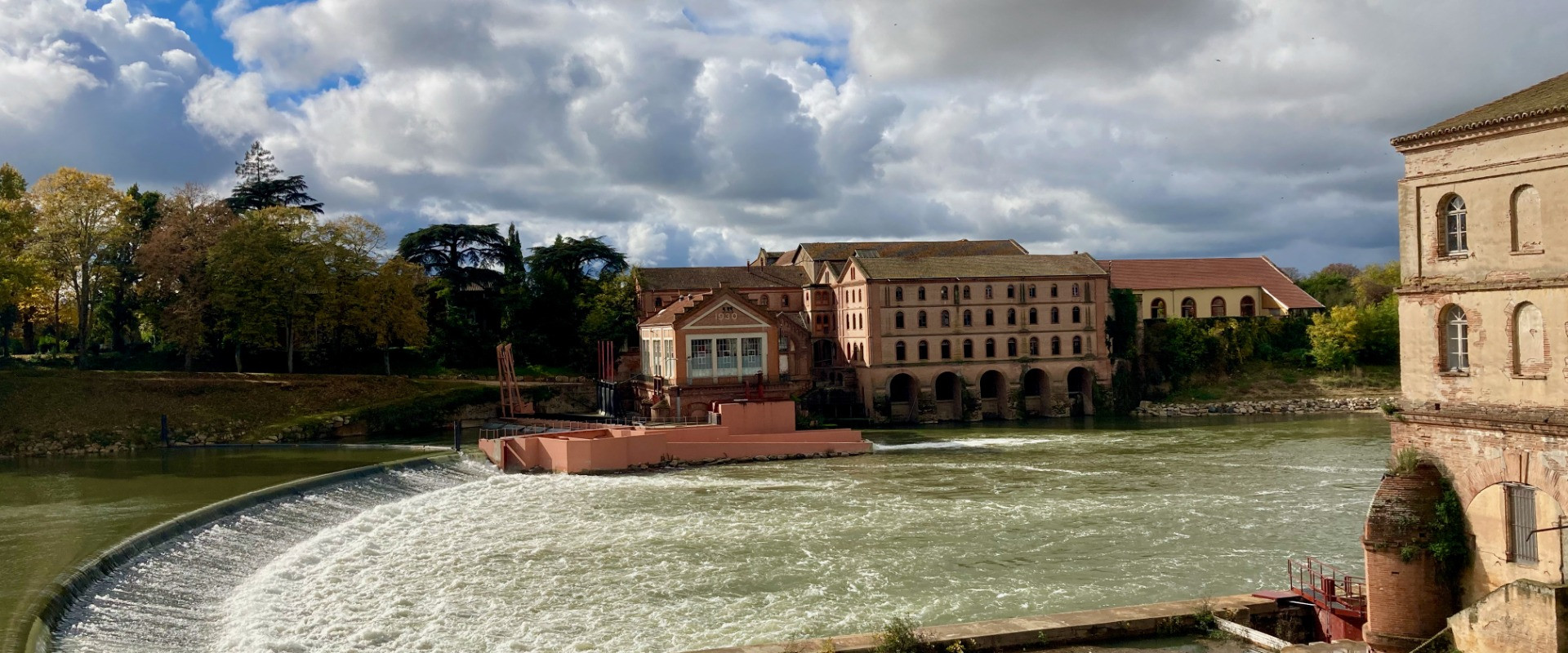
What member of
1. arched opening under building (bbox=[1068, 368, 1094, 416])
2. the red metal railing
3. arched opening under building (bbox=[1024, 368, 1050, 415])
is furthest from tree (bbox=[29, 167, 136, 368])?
the red metal railing

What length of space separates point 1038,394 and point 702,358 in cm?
1972

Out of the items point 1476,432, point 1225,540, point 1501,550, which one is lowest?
point 1225,540

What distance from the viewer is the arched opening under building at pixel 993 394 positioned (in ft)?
184

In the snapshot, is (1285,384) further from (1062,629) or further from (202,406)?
(202,406)

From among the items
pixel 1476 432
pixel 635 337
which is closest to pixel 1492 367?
pixel 1476 432

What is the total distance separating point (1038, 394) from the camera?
57156 millimetres

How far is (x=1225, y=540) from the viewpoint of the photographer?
2361cm

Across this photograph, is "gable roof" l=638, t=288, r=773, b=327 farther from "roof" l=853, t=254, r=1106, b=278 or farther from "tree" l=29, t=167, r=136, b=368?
"tree" l=29, t=167, r=136, b=368

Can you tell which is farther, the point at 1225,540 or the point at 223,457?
the point at 223,457

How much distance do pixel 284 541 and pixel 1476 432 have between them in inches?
887

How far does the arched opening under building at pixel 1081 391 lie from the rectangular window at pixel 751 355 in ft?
60.0

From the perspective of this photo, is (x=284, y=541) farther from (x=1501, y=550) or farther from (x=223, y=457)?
(x=1501, y=550)

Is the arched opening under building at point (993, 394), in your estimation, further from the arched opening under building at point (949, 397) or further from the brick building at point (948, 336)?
the arched opening under building at point (949, 397)

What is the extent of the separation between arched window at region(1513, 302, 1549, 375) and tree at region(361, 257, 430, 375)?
48.8 m
